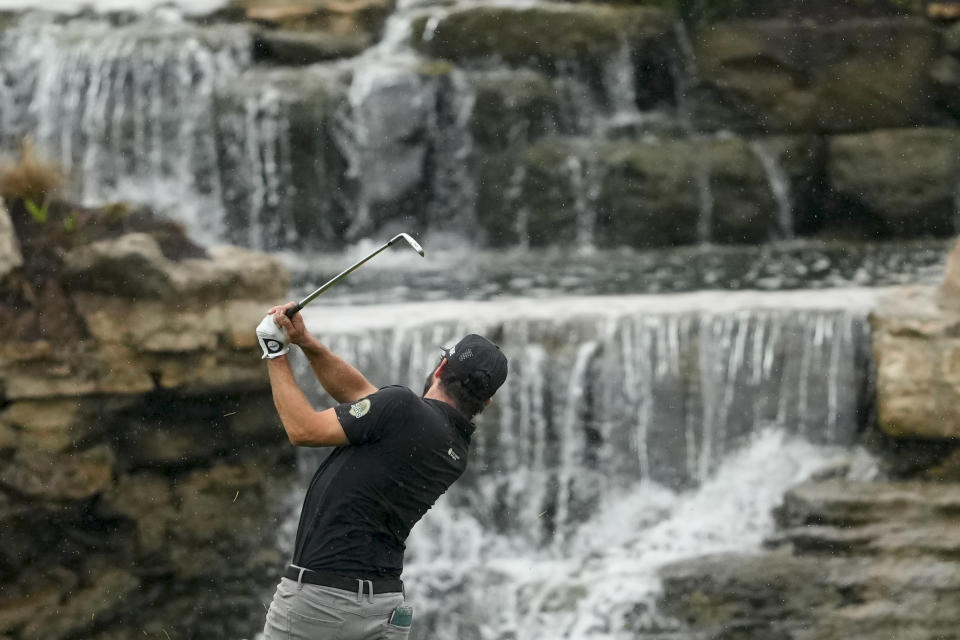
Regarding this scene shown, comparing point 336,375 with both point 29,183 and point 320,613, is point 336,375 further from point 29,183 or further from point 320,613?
point 29,183

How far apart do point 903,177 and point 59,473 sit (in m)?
7.62

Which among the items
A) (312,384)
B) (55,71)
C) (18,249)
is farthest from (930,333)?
(55,71)

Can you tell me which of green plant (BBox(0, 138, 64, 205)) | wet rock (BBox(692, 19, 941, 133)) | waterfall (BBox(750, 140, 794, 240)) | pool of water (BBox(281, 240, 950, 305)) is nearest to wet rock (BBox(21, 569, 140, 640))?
green plant (BBox(0, 138, 64, 205))

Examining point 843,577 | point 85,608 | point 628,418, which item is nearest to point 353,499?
point 843,577

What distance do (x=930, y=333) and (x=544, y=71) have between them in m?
5.37

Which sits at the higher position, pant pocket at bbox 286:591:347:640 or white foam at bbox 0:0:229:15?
white foam at bbox 0:0:229:15

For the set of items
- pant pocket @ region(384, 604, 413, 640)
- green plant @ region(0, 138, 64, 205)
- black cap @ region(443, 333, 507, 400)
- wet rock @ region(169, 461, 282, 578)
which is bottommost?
wet rock @ region(169, 461, 282, 578)

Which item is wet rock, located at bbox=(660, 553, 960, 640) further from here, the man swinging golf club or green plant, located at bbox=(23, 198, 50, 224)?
green plant, located at bbox=(23, 198, 50, 224)

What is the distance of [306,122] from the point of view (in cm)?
1142

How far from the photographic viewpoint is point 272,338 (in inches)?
155

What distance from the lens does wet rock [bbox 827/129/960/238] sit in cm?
1169

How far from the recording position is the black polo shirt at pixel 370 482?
3924 mm

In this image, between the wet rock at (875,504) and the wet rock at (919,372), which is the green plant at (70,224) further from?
the wet rock at (919,372)

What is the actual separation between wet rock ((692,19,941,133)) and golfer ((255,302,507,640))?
872 cm
